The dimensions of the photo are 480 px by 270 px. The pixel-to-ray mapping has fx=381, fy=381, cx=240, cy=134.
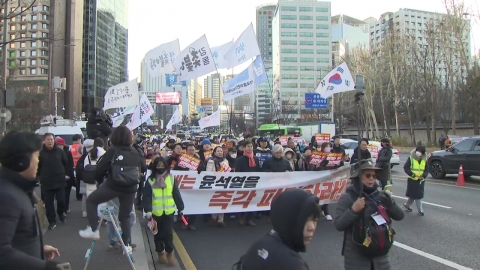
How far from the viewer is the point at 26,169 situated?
2.43 m

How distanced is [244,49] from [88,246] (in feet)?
39.2

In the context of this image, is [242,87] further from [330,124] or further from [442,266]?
[330,124]

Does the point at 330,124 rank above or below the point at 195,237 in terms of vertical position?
above

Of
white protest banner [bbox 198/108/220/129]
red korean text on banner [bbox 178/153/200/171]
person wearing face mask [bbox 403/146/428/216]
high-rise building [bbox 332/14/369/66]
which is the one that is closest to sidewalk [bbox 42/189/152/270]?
red korean text on banner [bbox 178/153/200/171]

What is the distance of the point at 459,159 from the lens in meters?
14.7

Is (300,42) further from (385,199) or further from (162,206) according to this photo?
(385,199)

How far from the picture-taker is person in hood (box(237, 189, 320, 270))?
193 cm

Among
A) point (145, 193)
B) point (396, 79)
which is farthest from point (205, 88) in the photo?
point (145, 193)

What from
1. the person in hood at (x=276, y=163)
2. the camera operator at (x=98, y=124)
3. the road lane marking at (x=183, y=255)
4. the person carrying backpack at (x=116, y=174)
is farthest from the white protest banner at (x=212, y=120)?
the person carrying backpack at (x=116, y=174)

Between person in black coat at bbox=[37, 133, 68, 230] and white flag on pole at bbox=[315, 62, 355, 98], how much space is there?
13.2 metres

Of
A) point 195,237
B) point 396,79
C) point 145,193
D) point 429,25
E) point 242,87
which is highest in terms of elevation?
point 429,25

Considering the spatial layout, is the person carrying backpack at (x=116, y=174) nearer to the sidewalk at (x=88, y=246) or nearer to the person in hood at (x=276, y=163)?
the sidewalk at (x=88, y=246)

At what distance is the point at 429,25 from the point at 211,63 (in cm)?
3257

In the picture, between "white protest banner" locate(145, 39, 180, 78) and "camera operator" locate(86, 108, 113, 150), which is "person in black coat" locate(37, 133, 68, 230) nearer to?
"camera operator" locate(86, 108, 113, 150)
